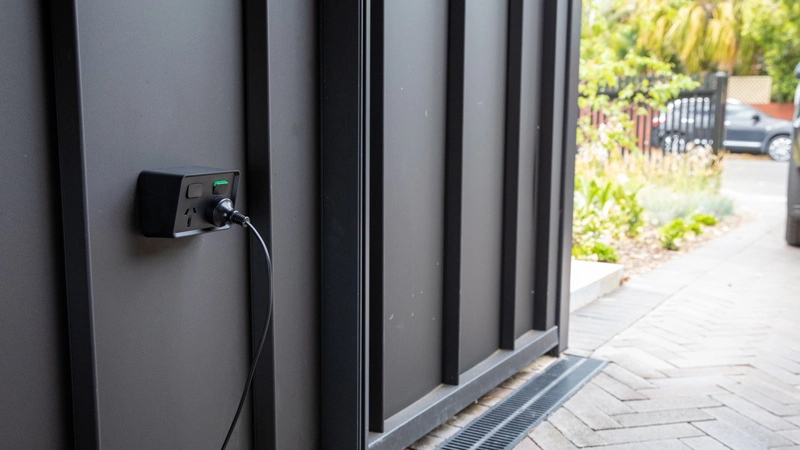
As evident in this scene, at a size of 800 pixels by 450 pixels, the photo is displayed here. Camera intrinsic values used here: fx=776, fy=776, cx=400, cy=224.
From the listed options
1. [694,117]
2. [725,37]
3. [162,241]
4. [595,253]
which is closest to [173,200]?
[162,241]

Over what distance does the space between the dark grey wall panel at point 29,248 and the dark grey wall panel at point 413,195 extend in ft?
3.77

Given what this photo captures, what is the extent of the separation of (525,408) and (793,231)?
16.2 ft

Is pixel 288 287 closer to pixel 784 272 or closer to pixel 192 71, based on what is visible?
pixel 192 71

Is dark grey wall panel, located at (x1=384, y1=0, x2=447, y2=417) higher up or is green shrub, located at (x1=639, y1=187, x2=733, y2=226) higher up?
dark grey wall panel, located at (x1=384, y1=0, x2=447, y2=417)

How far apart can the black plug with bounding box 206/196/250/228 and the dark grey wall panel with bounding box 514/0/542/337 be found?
1.80 metres

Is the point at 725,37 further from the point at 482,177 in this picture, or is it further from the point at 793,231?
the point at 482,177

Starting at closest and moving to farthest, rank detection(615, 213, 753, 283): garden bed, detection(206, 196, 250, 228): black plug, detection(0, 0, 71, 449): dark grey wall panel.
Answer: detection(0, 0, 71, 449): dark grey wall panel
detection(206, 196, 250, 228): black plug
detection(615, 213, 753, 283): garden bed

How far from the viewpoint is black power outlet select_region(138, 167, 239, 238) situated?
64.5 inches

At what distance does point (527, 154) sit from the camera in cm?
344

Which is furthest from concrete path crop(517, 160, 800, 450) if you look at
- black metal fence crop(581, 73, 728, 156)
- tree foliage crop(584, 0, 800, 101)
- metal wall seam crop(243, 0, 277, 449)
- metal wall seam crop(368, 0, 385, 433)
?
tree foliage crop(584, 0, 800, 101)

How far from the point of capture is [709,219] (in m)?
8.22

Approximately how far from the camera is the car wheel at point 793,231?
685cm

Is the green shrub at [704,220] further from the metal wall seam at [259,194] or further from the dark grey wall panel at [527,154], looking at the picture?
the metal wall seam at [259,194]

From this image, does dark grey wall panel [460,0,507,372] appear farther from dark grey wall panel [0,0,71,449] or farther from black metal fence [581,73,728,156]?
black metal fence [581,73,728,156]
